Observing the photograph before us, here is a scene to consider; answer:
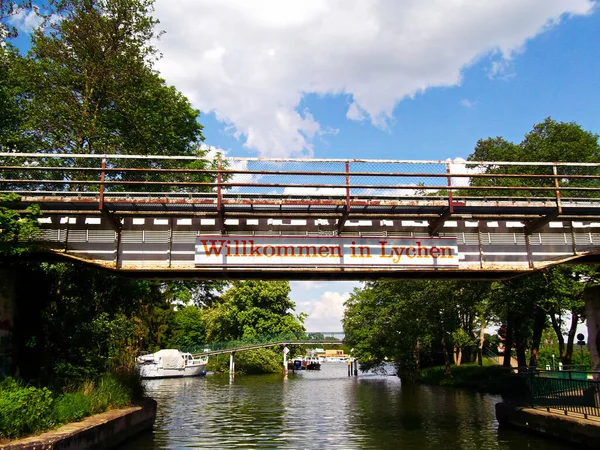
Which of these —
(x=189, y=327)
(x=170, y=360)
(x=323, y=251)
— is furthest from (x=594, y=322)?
(x=189, y=327)

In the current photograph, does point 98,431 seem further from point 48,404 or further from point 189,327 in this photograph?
point 189,327

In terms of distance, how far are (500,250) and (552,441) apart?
6056 millimetres

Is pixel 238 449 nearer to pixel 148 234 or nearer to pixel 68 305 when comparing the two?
pixel 148 234

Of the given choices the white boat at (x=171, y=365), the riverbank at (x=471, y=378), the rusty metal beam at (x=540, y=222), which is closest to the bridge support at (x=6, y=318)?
the rusty metal beam at (x=540, y=222)

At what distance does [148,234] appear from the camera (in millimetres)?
14602

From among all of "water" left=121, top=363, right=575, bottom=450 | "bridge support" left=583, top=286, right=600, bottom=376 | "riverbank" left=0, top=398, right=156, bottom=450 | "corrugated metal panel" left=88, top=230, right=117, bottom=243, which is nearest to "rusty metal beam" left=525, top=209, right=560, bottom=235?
"bridge support" left=583, top=286, right=600, bottom=376

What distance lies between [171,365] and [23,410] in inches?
2152

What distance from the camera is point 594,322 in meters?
17.1

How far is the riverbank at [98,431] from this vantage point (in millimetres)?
10242

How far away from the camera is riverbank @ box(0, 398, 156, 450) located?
10242 millimetres

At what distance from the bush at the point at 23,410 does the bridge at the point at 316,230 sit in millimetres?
3728

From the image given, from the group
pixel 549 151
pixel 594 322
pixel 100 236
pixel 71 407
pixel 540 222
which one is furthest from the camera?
pixel 549 151

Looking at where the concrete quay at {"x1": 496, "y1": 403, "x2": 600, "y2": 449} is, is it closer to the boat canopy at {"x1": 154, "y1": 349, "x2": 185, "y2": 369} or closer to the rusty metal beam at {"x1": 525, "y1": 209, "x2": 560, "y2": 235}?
the rusty metal beam at {"x1": 525, "y1": 209, "x2": 560, "y2": 235}

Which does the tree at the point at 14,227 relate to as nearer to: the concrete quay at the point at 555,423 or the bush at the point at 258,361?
the concrete quay at the point at 555,423
